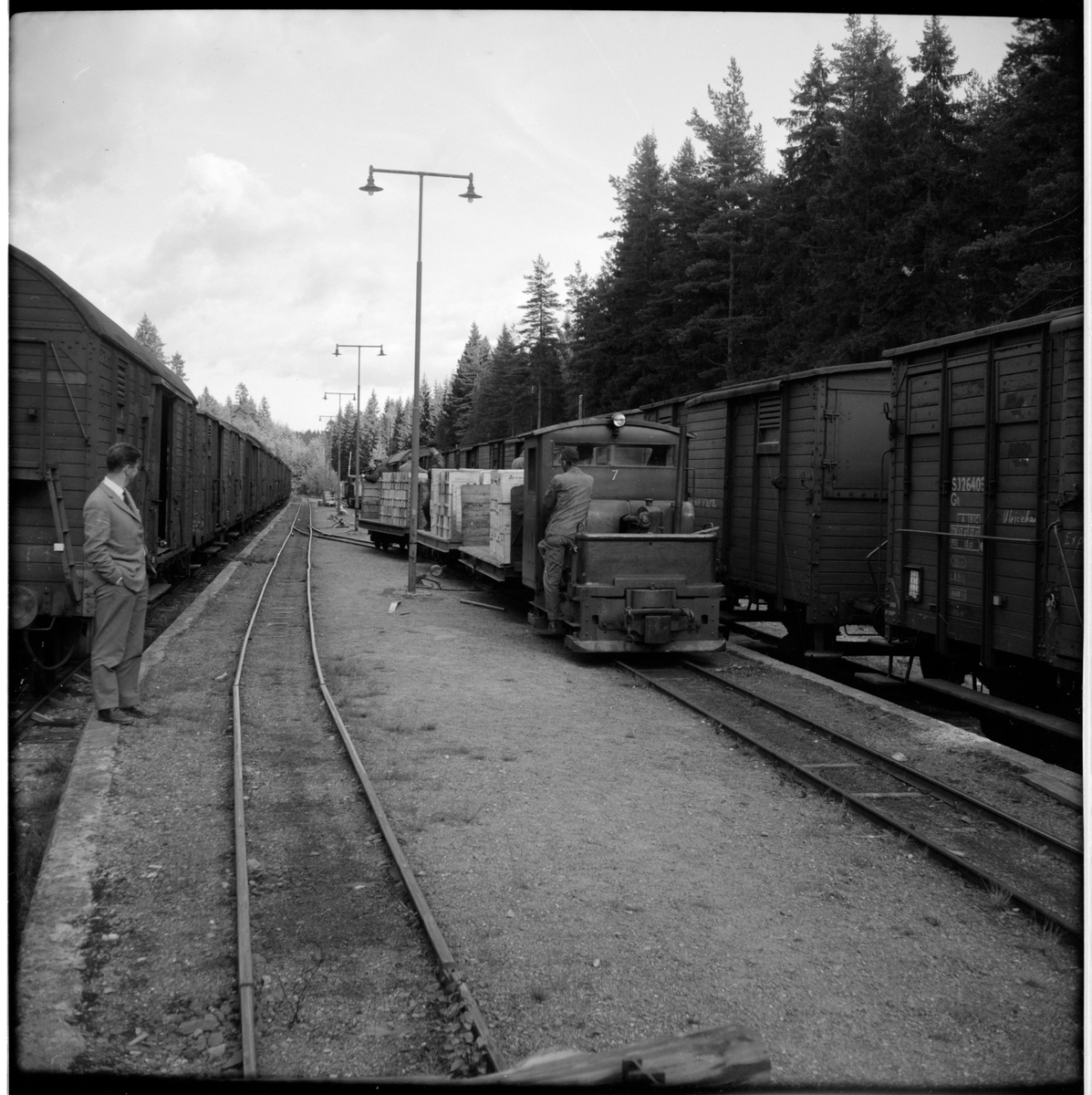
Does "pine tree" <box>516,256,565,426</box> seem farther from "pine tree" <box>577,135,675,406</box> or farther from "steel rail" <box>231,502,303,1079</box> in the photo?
"steel rail" <box>231,502,303,1079</box>

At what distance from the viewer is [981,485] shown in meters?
7.39

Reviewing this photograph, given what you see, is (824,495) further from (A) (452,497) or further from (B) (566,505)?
(A) (452,497)

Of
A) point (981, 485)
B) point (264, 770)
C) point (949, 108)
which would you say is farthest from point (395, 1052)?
point (949, 108)

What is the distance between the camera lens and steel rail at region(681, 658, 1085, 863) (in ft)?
16.6

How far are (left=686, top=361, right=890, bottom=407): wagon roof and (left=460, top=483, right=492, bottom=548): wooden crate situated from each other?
485 cm

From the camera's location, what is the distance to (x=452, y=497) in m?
17.8

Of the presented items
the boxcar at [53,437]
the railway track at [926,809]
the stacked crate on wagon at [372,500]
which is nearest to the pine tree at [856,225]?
the stacked crate on wagon at [372,500]

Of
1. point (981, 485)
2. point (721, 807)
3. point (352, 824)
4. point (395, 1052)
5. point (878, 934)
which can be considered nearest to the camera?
point (395, 1052)

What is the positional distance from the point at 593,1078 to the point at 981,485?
6.04 m

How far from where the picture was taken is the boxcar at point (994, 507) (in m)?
6.30

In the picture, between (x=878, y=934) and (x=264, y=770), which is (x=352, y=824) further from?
(x=878, y=934)

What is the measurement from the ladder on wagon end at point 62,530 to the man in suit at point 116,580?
90cm

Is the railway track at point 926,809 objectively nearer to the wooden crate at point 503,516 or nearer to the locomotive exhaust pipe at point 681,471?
the locomotive exhaust pipe at point 681,471

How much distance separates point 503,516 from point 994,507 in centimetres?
760
